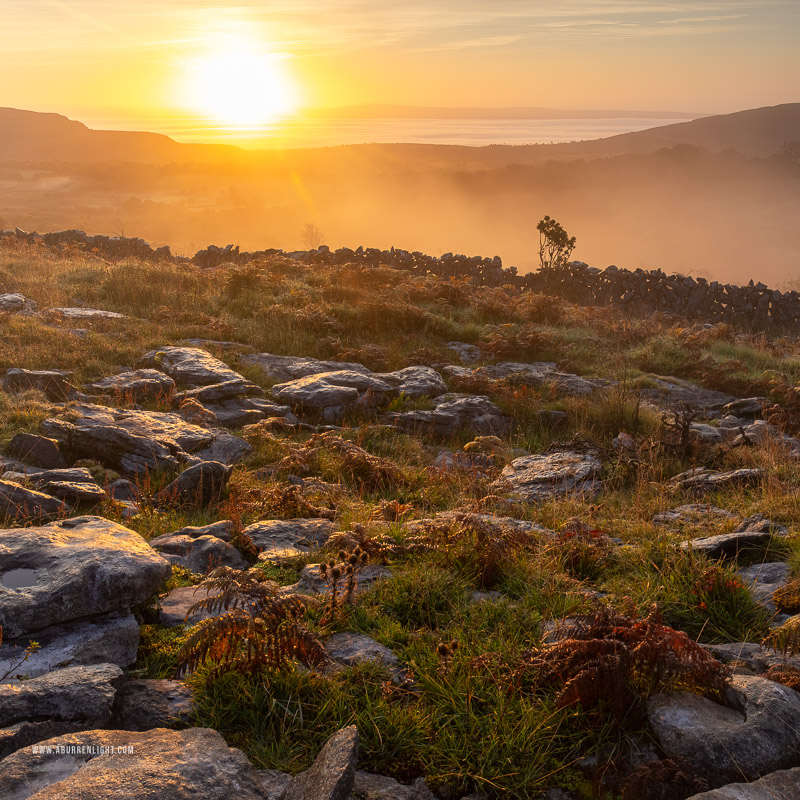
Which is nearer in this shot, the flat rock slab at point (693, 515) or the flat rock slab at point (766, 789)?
the flat rock slab at point (766, 789)

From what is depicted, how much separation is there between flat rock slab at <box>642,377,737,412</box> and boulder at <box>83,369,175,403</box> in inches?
313

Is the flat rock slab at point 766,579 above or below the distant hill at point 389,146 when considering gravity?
below

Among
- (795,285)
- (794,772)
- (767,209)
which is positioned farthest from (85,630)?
(767,209)

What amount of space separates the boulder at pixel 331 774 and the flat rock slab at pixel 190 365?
7883 mm

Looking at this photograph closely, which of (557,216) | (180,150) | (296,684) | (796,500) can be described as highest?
(180,150)

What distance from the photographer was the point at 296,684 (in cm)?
359

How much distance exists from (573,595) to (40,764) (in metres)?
3.26

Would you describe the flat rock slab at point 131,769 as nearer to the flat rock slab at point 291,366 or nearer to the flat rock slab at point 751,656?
the flat rock slab at point 751,656

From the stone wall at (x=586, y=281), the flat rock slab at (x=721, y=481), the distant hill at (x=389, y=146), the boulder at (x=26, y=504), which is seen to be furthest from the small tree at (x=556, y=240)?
the distant hill at (x=389, y=146)

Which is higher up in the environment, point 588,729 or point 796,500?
point 796,500

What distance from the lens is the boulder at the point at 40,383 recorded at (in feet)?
30.1

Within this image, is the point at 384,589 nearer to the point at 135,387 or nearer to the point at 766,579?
the point at 766,579

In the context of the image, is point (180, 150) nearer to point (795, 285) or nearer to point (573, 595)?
point (795, 285)

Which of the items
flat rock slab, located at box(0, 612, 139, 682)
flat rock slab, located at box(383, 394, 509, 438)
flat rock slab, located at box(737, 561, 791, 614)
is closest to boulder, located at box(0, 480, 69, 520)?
flat rock slab, located at box(0, 612, 139, 682)
